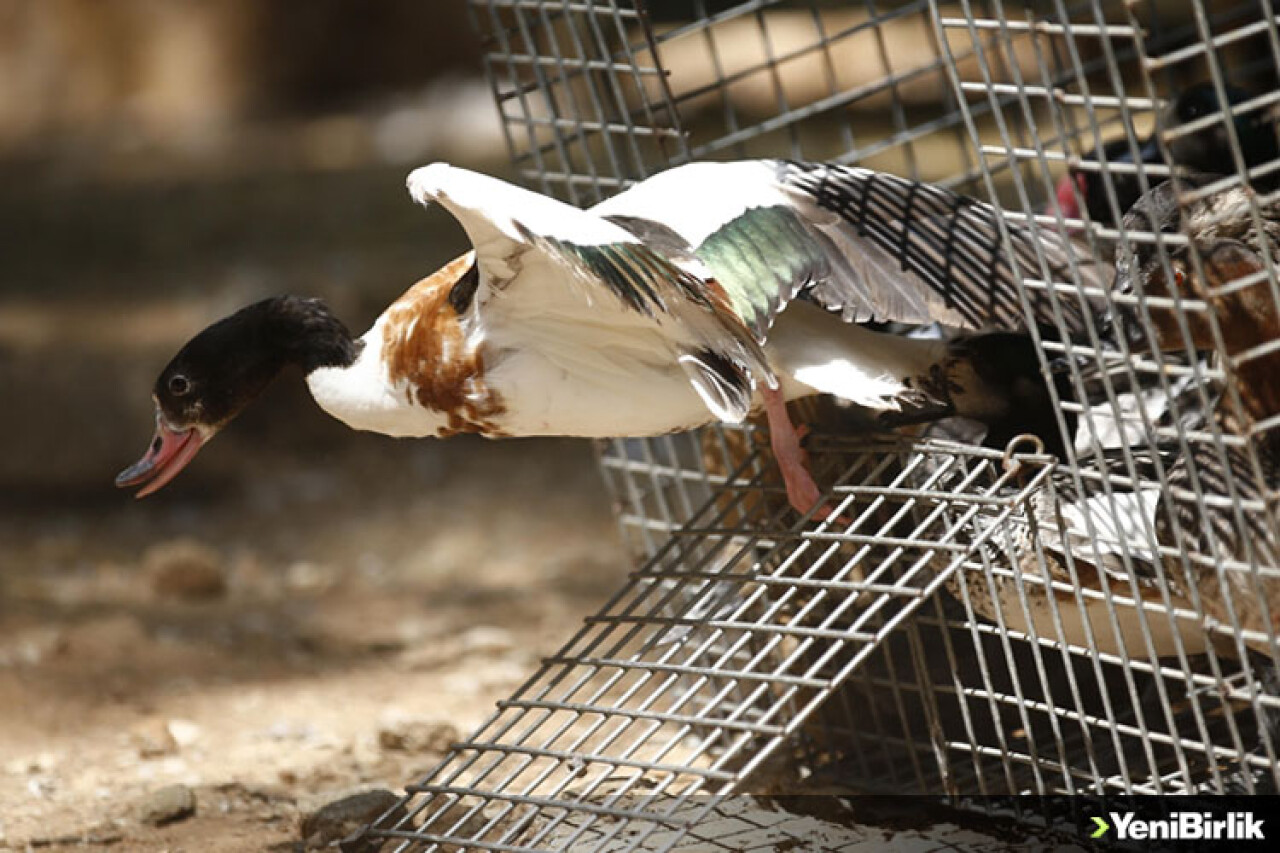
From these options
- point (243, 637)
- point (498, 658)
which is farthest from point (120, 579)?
point (498, 658)

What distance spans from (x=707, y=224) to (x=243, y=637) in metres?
1.91

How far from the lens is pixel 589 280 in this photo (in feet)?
6.61

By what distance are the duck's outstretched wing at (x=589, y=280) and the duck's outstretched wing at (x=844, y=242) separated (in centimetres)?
6

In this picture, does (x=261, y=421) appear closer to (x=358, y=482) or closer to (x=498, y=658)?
(x=358, y=482)

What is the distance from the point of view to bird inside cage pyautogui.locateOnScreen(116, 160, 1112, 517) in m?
2.17

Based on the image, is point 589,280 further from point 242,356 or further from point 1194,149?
point 1194,149

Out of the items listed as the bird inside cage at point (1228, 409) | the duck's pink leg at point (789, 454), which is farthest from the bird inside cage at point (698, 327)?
the bird inside cage at point (1228, 409)

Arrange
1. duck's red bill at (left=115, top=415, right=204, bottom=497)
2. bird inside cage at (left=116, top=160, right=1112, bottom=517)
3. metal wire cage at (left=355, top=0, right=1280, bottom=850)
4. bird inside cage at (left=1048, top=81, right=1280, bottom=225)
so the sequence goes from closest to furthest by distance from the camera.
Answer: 1. metal wire cage at (left=355, top=0, right=1280, bottom=850)
2. bird inside cage at (left=116, top=160, right=1112, bottom=517)
3. duck's red bill at (left=115, top=415, right=204, bottom=497)
4. bird inside cage at (left=1048, top=81, right=1280, bottom=225)

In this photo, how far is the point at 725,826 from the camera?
2287mm

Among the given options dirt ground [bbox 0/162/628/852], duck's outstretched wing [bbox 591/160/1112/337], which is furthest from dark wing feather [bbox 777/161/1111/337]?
dirt ground [bbox 0/162/628/852]

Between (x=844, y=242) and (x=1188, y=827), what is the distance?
3.07 ft

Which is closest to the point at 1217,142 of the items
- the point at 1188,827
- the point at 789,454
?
the point at 789,454

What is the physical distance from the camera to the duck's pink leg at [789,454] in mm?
2354

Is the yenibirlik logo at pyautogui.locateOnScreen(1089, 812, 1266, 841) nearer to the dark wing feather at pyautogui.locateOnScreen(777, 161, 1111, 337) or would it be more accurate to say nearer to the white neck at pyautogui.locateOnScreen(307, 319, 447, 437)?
the dark wing feather at pyautogui.locateOnScreen(777, 161, 1111, 337)
